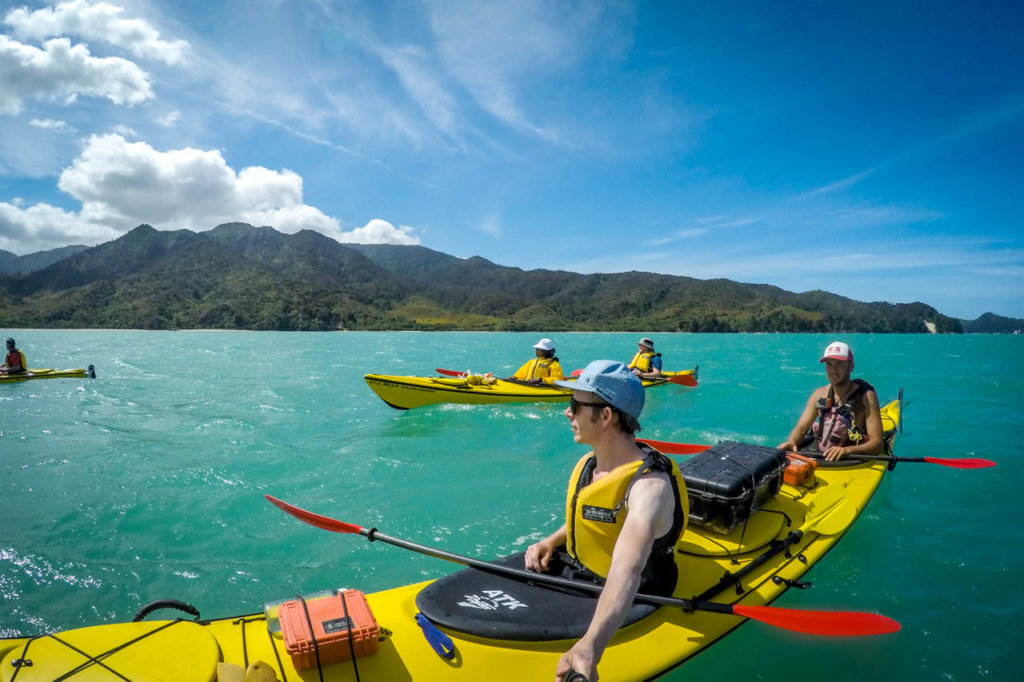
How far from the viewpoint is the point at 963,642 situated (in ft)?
16.0

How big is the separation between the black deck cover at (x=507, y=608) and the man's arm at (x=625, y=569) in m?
0.78

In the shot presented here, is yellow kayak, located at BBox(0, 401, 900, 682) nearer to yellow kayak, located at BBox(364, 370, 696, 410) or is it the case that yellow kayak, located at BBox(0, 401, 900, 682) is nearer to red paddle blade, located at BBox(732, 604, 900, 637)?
red paddle blade, located at BBox(732, 604, 900, 637)

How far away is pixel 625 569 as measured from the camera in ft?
8.30

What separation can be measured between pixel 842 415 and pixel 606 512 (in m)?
5.65

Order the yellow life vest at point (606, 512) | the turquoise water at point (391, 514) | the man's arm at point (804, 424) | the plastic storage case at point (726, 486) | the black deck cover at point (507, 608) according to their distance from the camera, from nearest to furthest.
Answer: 1. the yellow life vest at point (606, 512)
2. the black deck cover at point (507, 608)
3. the plastic storage case at point (726, 486)
4. the turquoise water at point (391, 514)
5. the man's arm at point (804, 424)

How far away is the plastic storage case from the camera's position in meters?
4.75

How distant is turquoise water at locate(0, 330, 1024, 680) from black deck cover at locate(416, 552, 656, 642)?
5.28ft

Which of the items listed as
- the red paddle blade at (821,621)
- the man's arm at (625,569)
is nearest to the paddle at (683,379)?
the red paddle blade at (821,621)

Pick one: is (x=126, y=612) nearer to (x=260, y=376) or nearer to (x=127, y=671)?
(x=127, y=671)

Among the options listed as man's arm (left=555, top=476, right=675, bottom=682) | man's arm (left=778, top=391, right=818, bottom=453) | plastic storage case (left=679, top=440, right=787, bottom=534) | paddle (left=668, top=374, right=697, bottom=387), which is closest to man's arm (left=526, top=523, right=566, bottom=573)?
man's arm (left=555, top=476, right=675, bottom=682)

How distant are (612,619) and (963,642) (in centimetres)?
480

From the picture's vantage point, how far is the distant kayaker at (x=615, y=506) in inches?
96.7

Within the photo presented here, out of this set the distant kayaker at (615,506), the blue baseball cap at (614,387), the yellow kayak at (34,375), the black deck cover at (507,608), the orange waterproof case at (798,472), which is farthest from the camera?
the yellow kayak at (34,375)

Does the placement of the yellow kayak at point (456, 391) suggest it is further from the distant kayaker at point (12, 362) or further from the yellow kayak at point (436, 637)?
the distant kayaker at point (12, 362)
